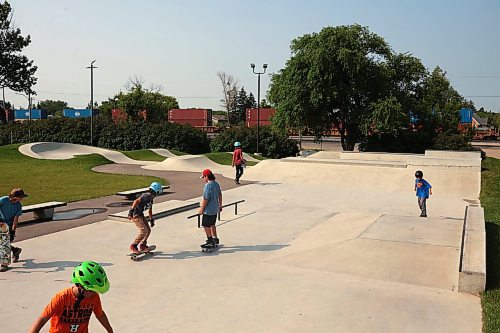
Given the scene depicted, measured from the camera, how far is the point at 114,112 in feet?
214

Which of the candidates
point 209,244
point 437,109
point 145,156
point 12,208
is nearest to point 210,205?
point 209,244

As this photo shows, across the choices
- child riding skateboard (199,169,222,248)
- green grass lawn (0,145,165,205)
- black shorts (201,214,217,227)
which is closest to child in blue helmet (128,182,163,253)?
child riding skateboard (199,169,222,248)

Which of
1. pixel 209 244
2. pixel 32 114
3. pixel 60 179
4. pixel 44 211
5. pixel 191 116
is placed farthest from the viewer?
pixel 32 114

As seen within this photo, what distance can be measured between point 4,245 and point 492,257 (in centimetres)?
821

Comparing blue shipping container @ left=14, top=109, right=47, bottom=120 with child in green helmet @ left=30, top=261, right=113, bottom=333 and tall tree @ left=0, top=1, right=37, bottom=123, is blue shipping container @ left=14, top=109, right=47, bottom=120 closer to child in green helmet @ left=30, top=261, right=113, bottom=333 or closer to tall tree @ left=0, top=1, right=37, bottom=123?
tall tree @ left=0, top=1, right=37, bottom=123

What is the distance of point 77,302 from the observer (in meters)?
3.28

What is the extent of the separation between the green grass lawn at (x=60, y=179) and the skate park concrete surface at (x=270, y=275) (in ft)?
16.6

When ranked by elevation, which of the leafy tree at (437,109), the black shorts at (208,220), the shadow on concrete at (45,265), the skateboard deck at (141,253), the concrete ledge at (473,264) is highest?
the leafy tree at (437,109)

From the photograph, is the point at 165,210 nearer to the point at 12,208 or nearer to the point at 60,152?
the point at 12,208

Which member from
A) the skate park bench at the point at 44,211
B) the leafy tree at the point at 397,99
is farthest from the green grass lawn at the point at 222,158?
the skate park bench at the point at 44,211

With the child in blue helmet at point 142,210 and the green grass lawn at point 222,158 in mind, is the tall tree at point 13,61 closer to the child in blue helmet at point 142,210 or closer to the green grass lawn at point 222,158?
the green grass lawn at point 222,158

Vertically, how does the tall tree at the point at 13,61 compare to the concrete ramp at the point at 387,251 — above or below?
above

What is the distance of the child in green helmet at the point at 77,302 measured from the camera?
3.15m

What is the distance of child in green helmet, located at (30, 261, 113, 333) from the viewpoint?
315cm
